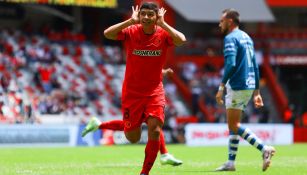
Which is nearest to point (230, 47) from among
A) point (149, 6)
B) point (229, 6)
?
point (149, 6)

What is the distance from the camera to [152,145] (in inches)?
439

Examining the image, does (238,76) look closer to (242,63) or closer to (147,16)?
(242,63)

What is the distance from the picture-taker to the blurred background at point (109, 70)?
3117 cm

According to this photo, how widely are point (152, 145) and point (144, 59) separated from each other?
1194mm

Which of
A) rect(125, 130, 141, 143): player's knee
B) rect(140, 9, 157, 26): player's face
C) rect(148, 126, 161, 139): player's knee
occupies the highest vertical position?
rect(140, 9, 157, 26): player's face

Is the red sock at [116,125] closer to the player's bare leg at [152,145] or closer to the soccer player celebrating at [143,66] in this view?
the soccer player celebrating at [143,66]

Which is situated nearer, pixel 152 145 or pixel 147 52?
pixel 152 145

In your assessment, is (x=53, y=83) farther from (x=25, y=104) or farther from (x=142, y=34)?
(x=142, y=34)

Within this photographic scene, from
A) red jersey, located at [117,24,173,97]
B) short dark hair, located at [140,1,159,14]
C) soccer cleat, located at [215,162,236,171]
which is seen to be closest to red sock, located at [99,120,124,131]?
soccer cleat, located at [215,162,236,171]

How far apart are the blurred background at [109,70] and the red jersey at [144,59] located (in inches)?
671

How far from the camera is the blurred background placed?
31.2m

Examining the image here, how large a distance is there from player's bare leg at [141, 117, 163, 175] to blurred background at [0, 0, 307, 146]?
1740 cm

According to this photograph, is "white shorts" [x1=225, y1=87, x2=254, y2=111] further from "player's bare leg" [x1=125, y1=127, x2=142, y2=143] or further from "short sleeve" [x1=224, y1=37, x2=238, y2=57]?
"player's bare leg" [x1=125, y1=127, x2=142, y2=143]

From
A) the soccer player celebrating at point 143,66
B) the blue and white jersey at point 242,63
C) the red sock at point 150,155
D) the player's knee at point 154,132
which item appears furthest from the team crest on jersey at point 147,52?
the blue and white jersey at point 242,63
